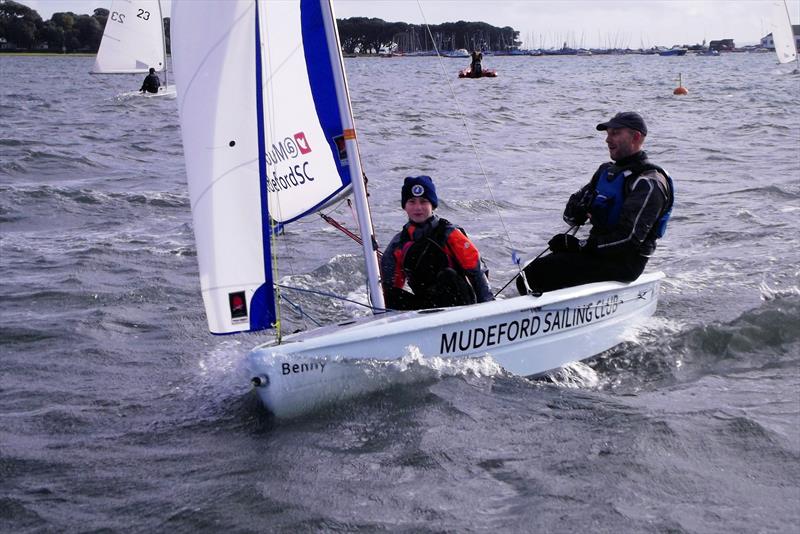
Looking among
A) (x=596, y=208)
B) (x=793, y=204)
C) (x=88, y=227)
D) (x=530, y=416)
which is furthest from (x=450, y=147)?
(x=530, y=416)

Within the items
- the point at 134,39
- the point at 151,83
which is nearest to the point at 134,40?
the point at 134,39

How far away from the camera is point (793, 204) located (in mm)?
10938

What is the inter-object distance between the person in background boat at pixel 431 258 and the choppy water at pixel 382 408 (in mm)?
440

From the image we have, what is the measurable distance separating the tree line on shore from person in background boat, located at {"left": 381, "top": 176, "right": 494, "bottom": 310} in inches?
2500

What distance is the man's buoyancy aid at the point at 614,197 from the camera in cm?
548

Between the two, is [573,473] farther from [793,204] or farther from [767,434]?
[793,204]

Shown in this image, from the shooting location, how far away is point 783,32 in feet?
131

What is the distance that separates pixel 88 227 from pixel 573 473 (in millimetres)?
7052

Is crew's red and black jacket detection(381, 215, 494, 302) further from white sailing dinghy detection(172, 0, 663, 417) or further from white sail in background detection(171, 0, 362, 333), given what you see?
white sail in background detection(171, 0, 362, 333)

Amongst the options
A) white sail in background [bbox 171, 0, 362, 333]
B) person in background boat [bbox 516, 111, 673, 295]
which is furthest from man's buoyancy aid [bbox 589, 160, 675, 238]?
white sail in background [bbox 171, 0, 362, 333]

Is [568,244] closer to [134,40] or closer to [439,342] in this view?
[439,342]

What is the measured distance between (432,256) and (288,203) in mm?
869

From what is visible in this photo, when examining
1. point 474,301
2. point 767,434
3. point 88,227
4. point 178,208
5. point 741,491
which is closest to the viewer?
point 741,491

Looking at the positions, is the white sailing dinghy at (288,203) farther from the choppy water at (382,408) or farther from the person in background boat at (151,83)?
the person in background boat at (151,83)
